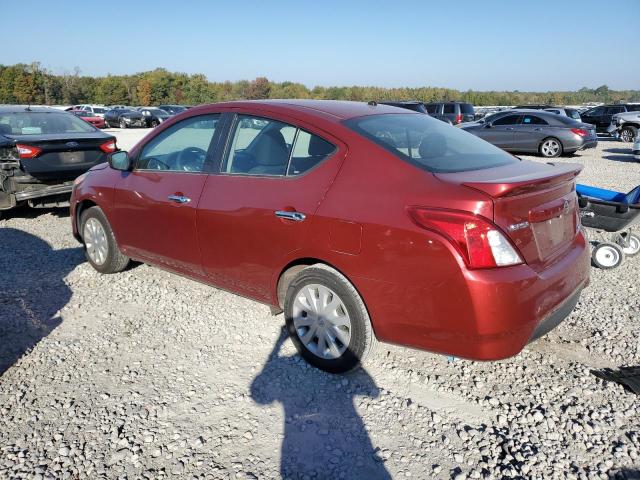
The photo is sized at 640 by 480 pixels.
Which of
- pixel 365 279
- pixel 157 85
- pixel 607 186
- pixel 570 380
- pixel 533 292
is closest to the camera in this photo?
pixel 533 292

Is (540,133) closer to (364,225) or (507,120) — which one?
(507,120)

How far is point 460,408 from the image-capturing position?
2.90 m

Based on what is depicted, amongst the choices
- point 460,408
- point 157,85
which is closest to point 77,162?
point 460,408

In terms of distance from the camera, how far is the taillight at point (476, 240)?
250 centimetres

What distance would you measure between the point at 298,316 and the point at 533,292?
146 centimetres

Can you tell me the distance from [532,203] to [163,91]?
7003cm

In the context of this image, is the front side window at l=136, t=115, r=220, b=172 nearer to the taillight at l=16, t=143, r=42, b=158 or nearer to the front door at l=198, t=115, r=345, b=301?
the front door at l=198, t=115, r=345, b=301

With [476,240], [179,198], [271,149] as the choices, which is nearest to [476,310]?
[476,240]

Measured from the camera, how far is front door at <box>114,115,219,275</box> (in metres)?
3.89

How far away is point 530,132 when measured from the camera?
16.0 m

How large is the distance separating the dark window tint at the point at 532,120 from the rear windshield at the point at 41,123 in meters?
13.2

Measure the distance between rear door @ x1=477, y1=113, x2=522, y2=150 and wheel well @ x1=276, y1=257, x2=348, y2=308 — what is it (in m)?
14.5

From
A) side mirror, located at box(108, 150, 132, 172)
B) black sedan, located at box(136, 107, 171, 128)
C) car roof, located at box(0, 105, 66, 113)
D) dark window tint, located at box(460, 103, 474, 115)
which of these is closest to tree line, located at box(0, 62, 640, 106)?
black sedan, located at box(136, 107, 171, 128)

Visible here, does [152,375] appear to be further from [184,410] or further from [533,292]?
[533,292]
